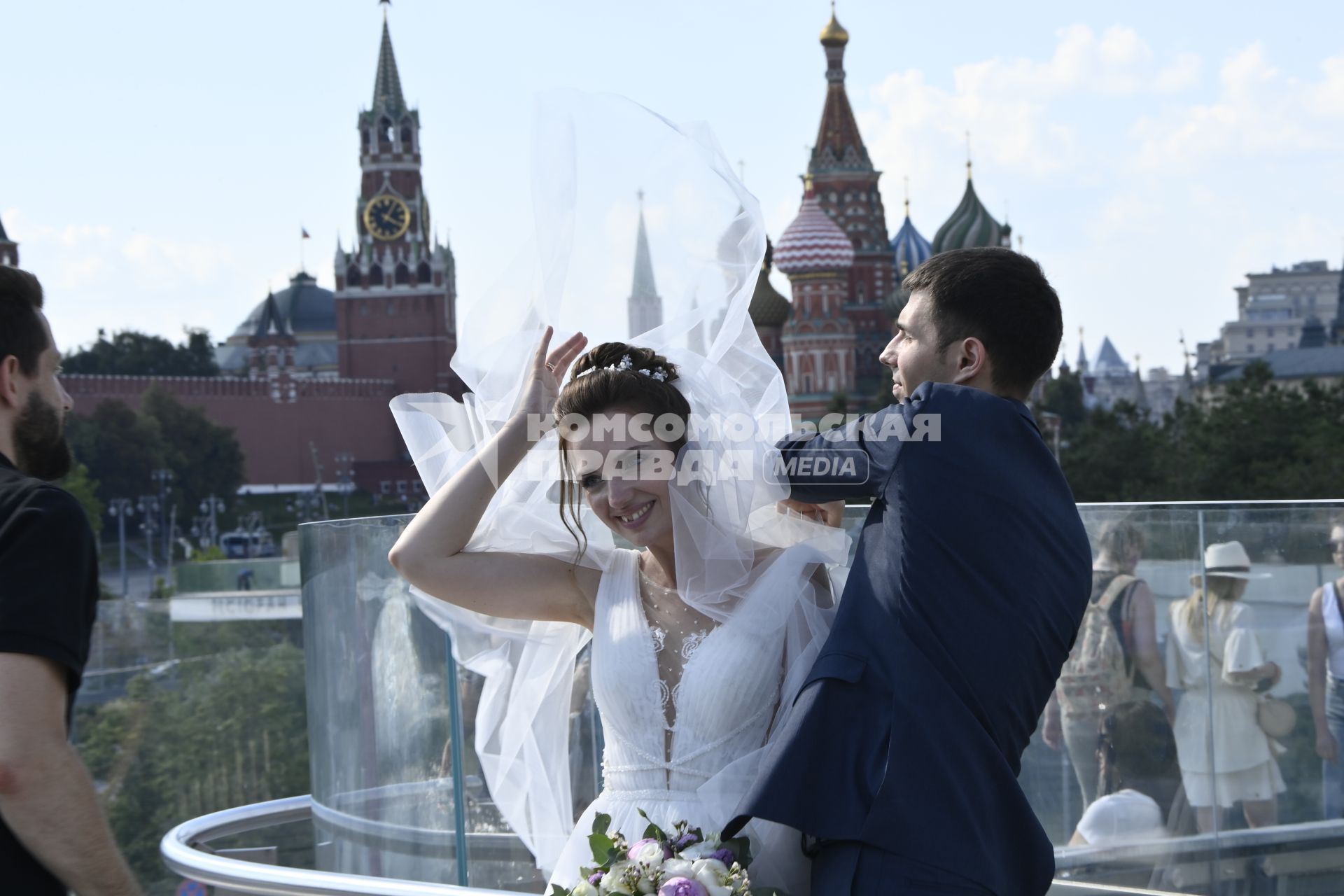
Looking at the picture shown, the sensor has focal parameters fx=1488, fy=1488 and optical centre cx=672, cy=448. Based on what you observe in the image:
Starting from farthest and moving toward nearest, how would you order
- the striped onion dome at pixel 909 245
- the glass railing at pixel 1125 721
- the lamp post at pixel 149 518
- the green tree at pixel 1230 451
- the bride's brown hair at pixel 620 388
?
the striped onion dome at pixel 909 245 < the lamp post at pixel 149 518 < the green tree at pixel 1230 451 < the glass railing at pixel 1125 721 < the bride's brown hair at pixel 620 388

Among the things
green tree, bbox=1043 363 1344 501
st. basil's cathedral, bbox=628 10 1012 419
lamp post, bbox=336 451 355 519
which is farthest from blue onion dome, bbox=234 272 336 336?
green tree, bbox=1043 363 1344 501

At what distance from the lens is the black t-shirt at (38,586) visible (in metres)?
1.86

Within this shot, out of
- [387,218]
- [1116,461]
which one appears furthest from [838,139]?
[387,218]

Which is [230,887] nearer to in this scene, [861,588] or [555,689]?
[555,689]

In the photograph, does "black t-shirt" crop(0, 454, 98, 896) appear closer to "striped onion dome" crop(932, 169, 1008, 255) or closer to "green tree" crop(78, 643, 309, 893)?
"green tree" crop(78, 643, 309, 893)

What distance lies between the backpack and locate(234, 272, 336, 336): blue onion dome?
106m

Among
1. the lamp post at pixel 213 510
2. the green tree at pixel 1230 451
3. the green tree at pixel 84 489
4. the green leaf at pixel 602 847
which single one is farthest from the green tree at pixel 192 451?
the green leaf at pixel 602 847

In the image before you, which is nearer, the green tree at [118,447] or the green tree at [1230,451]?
the green tree at [1230,451]

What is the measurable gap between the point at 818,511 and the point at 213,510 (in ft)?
185

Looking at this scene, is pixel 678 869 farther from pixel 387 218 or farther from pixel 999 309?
pixel 387 218

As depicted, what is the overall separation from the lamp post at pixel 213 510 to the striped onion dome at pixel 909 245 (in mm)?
29454

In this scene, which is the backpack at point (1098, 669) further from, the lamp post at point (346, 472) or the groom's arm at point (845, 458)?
the lamp post at point (346, 472)

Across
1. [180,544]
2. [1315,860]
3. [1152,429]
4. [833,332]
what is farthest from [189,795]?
[180,544]

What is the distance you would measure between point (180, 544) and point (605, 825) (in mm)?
57856
